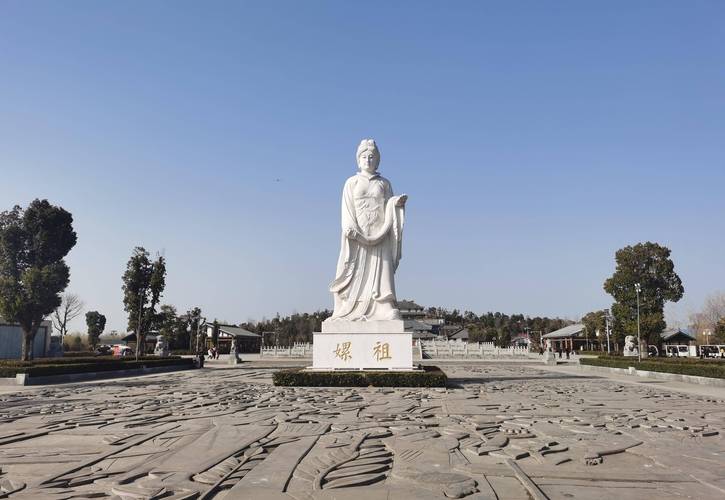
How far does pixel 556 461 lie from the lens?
578cm

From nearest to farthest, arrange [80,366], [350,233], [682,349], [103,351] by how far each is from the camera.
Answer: [350,233]
[80,366]
[103,351]
[682,349]

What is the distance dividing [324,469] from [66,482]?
7.94 feet

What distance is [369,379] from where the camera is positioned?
14805 mm

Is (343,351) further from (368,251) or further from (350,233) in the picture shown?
(350,233)

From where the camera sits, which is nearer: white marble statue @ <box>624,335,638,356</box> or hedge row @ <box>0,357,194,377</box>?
hedge row @ <box>0,357,194,377</box>

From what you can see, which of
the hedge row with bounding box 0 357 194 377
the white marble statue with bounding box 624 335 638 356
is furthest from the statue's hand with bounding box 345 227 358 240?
the white marble statue with bounding box 624 335 638 356

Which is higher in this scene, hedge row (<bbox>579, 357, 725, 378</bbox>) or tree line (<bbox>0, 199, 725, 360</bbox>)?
tree line (<bbox>0, 199, 725, 360</bbox>)

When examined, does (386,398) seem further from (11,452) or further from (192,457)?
(11,452)

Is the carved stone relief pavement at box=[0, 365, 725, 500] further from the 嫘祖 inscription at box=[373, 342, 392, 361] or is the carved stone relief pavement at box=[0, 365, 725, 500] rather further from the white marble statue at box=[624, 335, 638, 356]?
the white marble statue at box=[624, 335, 638, 356]

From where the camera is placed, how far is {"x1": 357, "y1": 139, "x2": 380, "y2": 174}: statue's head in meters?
17.9

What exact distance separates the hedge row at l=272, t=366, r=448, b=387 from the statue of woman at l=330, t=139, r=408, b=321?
7.63ft

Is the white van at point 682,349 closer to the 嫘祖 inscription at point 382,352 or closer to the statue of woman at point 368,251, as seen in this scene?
the statue of woman at point 368,251

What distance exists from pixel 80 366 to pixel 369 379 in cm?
1231

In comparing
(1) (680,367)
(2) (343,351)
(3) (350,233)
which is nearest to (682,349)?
(1) (680,367)
